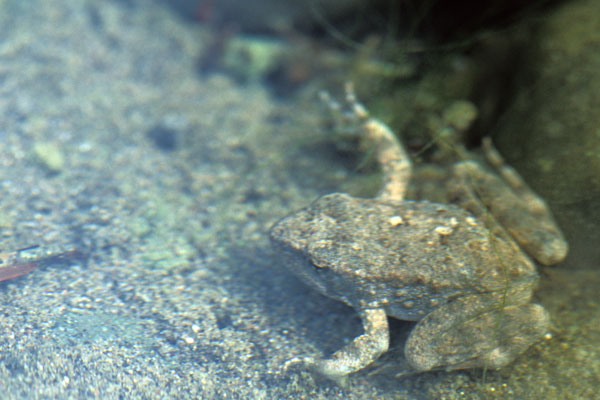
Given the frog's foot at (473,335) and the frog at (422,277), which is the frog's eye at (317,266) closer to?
the frog at (422,277)

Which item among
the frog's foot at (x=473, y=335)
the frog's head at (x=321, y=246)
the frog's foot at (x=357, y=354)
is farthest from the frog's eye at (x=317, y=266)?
the frog's foot at (x=473, y=335)

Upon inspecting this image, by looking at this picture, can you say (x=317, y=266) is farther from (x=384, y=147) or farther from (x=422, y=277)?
(x=384, y=147)

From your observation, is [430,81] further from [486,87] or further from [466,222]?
[466,222]

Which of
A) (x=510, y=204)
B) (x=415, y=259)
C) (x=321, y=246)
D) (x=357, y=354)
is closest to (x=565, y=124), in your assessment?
(x=510, y=204)

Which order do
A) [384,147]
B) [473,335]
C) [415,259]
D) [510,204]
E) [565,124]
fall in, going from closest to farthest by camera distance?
[473,335]
[415,259]
[510,204]
[565,124]
[384,147]

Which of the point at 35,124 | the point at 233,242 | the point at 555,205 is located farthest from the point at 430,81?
the point at 35,124

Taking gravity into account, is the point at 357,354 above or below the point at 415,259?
below

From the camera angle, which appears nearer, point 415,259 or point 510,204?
point 415,259
